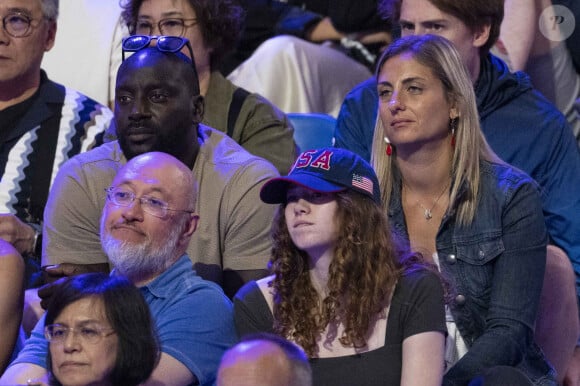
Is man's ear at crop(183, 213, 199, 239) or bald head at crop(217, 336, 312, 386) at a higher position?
man's ear at crop(183, 213, 199, 239)

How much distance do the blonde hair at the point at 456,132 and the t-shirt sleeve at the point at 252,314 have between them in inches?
24.8

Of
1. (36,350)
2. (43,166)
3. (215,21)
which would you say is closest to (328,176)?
(36,350)

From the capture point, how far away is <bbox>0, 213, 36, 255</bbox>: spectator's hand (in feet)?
13.1

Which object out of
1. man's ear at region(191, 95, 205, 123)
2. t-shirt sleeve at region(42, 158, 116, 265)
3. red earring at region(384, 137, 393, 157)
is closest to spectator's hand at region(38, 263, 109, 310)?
t-shirt sleeve at region(42, 158, 116, 265)

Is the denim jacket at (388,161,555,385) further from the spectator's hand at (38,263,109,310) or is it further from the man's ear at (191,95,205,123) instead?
the spectator's hand at (38,263,109,310)

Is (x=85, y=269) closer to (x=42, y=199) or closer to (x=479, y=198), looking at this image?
(x=42, y=199)

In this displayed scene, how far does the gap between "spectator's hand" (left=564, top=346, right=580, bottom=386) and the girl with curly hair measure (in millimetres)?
938

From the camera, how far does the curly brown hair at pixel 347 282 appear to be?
126 inches

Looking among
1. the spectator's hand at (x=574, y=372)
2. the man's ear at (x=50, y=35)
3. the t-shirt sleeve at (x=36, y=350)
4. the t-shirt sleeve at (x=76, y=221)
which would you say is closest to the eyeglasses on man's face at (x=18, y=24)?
the man's ear at (x=50, y=35)

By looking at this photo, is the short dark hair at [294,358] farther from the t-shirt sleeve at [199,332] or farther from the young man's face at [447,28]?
the young man's face at [447,28]

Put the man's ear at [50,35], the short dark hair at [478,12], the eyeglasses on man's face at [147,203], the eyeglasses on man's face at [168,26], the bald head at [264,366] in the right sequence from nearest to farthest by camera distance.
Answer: the bald head at [264,366]
the eyeglasses on man's face at [147,203]
the short dark hair at [478,12]
the eyeglasses on man's face at [168,26]
the man's ear at [50,35]

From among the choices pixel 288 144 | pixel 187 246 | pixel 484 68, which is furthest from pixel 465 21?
pixel 187 246

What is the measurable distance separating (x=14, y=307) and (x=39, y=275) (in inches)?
20.5

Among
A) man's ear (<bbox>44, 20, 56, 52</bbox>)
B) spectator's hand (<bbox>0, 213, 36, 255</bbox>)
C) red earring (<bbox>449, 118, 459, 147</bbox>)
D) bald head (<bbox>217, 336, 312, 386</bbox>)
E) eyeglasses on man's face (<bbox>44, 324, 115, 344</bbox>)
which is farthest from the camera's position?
man's ear (<bbox>44, 20, 56, 52</bbox>)
